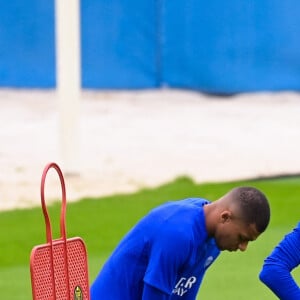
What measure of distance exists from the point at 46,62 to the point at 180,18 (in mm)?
2509

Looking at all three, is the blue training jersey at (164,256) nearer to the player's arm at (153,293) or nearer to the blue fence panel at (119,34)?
the player's arm at (153,293)

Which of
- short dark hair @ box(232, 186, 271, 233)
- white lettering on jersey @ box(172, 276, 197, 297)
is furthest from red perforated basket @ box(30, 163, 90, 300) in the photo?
short dark hair @ box(232, 186, 271, 233)

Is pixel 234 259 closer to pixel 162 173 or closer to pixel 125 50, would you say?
pixel 162 173

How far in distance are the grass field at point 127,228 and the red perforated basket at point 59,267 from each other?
3.24m

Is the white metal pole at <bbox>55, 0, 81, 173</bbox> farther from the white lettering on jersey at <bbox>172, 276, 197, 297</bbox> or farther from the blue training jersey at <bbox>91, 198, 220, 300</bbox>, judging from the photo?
the white lettering on jersey at <bbox>172, 276, 197, 297</bbox>

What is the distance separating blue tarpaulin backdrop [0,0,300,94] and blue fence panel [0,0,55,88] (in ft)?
0.06

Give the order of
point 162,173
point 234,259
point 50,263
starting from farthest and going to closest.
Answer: point 162,173, point 234,259, point 50,263

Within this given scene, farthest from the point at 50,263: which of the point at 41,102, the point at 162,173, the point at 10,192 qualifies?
the point at 41,102

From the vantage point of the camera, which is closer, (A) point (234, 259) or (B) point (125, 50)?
(A) point (234, 259)

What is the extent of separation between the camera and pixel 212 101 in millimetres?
21312

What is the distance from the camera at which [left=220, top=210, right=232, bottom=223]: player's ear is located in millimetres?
5395

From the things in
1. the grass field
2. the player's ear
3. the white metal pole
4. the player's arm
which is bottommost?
the grass field

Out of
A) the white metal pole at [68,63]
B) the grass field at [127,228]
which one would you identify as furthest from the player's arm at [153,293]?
the white metal pole at [68,63]

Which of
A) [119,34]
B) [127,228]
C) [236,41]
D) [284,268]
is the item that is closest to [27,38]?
[119,34]
